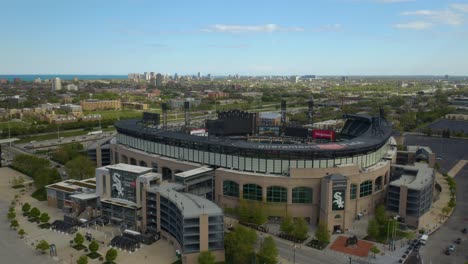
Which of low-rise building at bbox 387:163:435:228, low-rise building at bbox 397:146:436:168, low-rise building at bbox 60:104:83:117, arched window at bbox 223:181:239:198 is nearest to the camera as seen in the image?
low-rise building at bbox 387:163:435:228

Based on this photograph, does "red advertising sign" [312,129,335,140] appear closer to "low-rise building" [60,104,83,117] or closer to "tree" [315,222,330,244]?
"tree" [315,222,330,244]

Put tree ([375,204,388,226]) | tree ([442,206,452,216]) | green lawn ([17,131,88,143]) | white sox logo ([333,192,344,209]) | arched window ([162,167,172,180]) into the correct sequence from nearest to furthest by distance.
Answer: tree ([375,204,388,226])
white sox logo ([333,192,344,209])
tree ([442,206,452,216])
arched window ([162,167,172,180])
green lawn ([17,131,88,143])

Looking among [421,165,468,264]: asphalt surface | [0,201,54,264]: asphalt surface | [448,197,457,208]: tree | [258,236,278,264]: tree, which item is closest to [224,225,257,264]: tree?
[258,236,278,264]: tree

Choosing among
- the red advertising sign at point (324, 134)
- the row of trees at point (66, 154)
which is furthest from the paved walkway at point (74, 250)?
the red advertising sign at point (324, 134)

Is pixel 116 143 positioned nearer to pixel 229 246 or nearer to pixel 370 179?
pixel 229 246

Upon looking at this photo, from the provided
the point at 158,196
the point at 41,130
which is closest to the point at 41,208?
the point at 158,196

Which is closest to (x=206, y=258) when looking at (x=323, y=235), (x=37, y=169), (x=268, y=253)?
(x=268, y=253)

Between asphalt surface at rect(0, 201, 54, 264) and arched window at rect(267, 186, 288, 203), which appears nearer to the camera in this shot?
asphalt surface at rect(0, 201, 54, 264)

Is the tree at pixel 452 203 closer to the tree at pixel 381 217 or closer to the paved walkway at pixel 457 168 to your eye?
the tree at pixel 381 217
